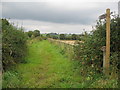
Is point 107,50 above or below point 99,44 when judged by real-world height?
below

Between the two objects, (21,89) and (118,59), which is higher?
(118,59)

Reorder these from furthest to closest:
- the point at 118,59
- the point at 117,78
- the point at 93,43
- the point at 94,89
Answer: the point at 93,43 < the point at 118,59 < the point at 117,78 < the point at 94,89

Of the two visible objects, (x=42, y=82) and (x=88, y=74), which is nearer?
(x=42, y=82)

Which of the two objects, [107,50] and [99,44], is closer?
[107,50]

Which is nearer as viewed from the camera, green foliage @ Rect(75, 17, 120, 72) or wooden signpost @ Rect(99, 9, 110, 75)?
wooden signpost @ Rect(99, 9, 110, 75)

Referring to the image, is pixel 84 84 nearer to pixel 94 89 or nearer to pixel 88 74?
pixel 94 89

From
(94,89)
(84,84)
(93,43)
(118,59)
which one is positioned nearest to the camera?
(94,89)

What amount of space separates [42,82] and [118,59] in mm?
2938

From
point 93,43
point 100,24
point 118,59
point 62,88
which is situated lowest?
point 62,88

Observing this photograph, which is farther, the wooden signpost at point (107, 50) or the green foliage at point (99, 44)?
the green foliage at point (99, 44)

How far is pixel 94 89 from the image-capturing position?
16.2 ft

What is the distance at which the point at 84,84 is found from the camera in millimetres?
5363

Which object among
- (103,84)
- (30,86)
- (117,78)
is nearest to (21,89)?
(30,86)

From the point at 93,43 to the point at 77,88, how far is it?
2.73 metres
